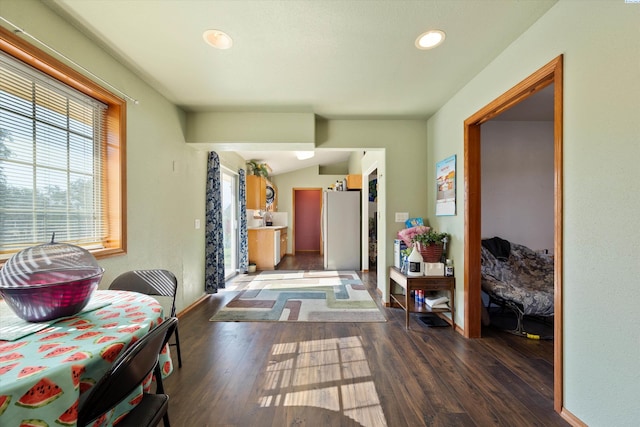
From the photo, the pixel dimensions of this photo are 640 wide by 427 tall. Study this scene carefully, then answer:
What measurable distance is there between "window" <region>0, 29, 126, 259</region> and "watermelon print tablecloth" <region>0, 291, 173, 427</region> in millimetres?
881

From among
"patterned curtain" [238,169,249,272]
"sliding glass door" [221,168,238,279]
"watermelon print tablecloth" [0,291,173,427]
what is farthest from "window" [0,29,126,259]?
"patterned curtain" [238,169,249,272]

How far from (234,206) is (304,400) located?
3.95 meters

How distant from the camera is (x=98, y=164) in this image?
2.01 m

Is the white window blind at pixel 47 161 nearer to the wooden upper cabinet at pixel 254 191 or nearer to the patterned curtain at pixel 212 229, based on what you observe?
the patterned curtain at pixel 212 229

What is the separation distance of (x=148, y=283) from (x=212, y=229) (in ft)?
5.78

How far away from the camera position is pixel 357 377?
1.85 m

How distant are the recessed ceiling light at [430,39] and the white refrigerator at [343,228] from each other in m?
3.97

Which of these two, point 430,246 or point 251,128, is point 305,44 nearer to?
point 251,128

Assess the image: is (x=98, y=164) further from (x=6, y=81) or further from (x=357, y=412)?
(x=357, y=412)

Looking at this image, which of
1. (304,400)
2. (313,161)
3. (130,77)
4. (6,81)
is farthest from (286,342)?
(313,161)

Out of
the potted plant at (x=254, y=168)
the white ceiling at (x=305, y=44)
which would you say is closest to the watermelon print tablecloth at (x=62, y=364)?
the white ceiling at (x=305, y=44)
